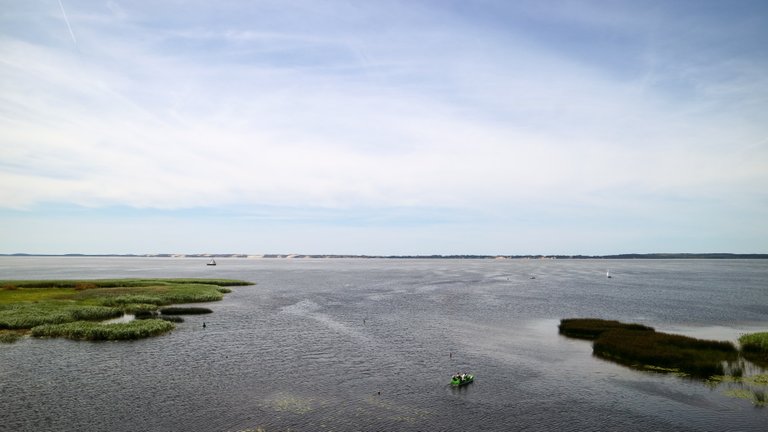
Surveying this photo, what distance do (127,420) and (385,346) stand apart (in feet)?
97.0

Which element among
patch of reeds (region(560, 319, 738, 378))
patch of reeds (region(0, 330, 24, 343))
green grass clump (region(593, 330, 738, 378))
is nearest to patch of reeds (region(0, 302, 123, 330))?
patch of reeds (region(0, 330, 24, 343))

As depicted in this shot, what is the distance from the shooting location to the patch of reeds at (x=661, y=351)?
1785 inches

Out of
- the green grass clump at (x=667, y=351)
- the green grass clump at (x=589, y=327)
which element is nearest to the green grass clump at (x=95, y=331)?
the green grass clump at (x=667, y=351)

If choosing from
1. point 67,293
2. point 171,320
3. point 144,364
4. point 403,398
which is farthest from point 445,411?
point 67,293

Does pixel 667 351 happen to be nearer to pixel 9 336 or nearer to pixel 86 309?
pixel 9 336

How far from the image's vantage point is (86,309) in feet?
227

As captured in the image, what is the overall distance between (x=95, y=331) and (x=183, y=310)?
2280 centimetres

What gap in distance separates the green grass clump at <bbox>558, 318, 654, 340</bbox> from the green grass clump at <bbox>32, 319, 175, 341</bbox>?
181ft

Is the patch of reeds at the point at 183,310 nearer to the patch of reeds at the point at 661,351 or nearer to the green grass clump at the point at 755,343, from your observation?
the patch of reeds at the point at 661,351

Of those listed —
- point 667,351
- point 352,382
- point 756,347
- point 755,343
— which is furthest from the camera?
point 755,343

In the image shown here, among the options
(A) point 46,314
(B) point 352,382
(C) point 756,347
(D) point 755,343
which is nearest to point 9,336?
(A) point 46,314

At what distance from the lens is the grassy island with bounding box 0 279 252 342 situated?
186 feet

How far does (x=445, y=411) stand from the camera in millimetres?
34625

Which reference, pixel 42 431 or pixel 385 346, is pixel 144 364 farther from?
pixel 385 346
